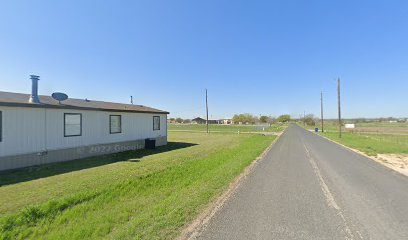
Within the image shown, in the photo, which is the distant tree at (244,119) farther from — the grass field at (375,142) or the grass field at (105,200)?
the grass field at (105,200)

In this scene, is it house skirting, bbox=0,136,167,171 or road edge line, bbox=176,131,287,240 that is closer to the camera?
road edge line, bbox=176,131,287,240

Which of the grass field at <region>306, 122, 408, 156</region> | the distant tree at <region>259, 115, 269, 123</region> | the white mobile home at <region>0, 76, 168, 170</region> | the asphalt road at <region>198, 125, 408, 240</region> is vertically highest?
the distant tree at <region>259, 115, 269, 123</region>

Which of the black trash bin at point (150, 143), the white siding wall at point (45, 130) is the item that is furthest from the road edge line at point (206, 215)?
the black trash bin at point (150, 143)

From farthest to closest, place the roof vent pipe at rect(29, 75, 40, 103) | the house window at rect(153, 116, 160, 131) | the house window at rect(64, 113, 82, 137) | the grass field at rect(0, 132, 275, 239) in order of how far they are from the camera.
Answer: the house window at rect(153, 116, 160, 131), the house window at rect(64, 113, 82, 137), the roof vent pipe at rect(29, 75, 40, 103), the grass field at rect(0, 132, 275, 239)

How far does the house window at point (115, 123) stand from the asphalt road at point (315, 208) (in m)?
10.6

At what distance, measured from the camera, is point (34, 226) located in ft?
14.8

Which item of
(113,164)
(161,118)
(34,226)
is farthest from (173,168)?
(161,118)

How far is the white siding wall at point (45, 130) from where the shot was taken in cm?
951

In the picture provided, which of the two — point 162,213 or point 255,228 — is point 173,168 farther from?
point 255,228

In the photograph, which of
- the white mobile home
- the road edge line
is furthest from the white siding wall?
the road edge line

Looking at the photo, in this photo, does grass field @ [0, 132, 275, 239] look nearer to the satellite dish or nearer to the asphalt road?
the asphalt road

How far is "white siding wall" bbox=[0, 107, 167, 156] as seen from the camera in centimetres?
951

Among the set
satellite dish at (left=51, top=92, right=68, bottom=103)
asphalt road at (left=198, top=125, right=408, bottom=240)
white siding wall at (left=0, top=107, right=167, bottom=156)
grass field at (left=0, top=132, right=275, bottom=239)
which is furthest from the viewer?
satellite dish at (left=51, top=92, right=68, bottom=103)

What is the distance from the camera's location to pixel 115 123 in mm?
15445
